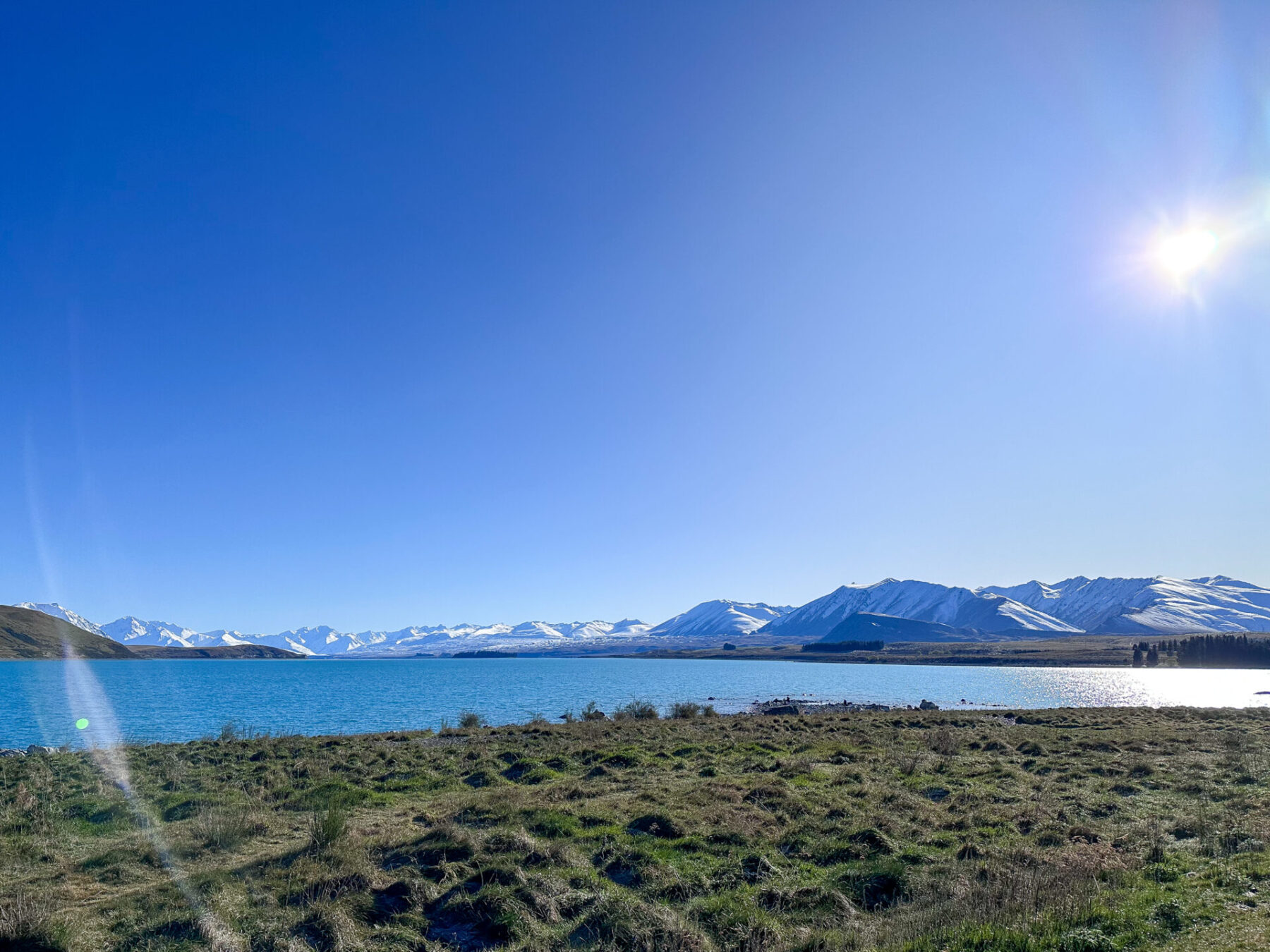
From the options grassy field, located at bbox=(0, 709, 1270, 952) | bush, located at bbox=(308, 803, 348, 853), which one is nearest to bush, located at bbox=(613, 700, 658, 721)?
grassy field, located at bbox=(0, 709, 1270, 952)

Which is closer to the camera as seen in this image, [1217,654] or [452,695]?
[452,695]

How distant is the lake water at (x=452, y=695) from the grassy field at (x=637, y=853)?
2420 cm

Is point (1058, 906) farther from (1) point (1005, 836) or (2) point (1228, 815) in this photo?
(2) point (1228, 815)

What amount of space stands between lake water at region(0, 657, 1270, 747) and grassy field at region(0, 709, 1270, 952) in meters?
24.2

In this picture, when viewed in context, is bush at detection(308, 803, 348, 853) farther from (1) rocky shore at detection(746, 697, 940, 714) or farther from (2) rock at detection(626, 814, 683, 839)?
(1) rocky shore at detection(746, 697, 940, 714)

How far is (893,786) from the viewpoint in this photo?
70.2ft

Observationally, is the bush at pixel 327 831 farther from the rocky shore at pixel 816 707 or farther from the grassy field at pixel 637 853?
the rocky shore at pixel 816 707

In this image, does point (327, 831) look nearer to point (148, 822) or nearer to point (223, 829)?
point (223, 829)

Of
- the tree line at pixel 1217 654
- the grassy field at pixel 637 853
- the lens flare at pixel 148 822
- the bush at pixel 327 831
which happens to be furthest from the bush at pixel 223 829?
the tree line at pixel 1217 654

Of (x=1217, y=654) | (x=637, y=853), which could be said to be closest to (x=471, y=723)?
(x=637, y=853)

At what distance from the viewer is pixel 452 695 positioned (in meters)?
88.1

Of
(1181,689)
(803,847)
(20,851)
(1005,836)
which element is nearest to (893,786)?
(1005,836)

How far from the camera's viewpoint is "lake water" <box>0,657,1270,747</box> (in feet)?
174

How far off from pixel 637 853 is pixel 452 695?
80.3 m
